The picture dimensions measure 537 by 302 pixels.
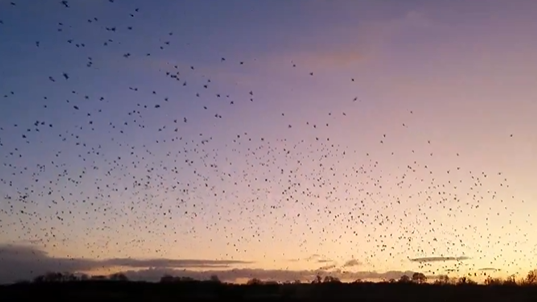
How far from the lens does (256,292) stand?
4959 centimetres

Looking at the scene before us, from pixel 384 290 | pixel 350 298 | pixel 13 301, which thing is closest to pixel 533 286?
pixel 384 290

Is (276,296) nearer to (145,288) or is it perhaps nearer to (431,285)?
(145,288)

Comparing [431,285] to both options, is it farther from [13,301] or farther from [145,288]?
[13,301]

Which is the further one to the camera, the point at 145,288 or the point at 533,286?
the point at 533,286

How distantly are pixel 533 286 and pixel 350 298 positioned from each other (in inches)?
635

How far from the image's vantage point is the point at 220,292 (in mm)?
48344

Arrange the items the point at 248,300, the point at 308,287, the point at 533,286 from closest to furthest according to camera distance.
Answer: the point at 248,300 → the point at 308,287 → the point at 533,286

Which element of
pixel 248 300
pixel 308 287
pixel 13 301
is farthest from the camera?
pixel 308 287

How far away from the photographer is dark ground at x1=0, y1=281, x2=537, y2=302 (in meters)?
45.9

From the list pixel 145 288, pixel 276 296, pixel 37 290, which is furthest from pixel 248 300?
pixel 37 290

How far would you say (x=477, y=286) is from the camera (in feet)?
190

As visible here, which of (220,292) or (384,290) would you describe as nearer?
(220,292)

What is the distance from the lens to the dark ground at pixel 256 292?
45.9 meters

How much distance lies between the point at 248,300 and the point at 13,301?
1391 centimetres
